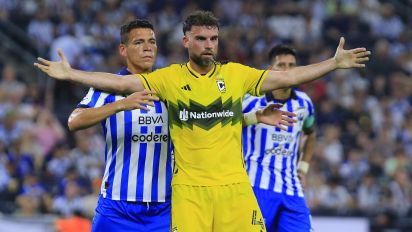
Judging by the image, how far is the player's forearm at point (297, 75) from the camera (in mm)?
7848

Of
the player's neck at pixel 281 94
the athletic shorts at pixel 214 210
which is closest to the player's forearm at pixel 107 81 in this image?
the athletic shorts at pixel 214 210

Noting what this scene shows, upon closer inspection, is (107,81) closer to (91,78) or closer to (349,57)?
(91,78)

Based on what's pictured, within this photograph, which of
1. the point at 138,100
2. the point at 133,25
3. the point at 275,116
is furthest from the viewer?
the point at 133,25

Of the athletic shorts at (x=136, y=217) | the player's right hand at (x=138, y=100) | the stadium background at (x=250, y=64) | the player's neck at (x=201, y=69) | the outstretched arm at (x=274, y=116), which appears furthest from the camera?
the stadium background at (x=250, y=64)

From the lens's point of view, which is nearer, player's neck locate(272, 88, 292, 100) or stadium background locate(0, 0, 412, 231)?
player's neck locate(272, 88, 292, 100)

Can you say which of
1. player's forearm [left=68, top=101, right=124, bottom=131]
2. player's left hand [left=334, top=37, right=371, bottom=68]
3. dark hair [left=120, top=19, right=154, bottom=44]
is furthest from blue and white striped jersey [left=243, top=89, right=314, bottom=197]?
A: player's forearm [left=68, top=101, right=124, bottom=131]

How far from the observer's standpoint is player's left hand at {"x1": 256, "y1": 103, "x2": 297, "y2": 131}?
832 centimetres

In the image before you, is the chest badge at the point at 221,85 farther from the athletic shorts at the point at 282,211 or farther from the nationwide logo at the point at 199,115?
the athletic shorts at the point at 282,211

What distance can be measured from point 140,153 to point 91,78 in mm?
843

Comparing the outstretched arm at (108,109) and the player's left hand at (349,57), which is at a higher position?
the player's left hand at (349,57)

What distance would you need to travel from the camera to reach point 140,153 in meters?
8.27

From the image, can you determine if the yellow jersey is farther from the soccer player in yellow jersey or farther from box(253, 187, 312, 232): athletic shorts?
box(253, 187, 312, 232): athletic shorts

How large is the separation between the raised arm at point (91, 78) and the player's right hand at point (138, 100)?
29 centimetres

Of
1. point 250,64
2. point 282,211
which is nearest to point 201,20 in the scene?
point 282,211
